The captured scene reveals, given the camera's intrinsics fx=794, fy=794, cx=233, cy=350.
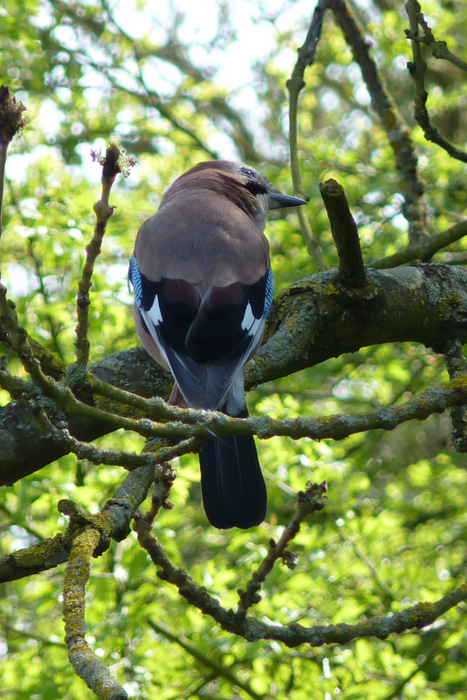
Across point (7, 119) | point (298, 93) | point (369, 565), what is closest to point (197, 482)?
point (369, 565)

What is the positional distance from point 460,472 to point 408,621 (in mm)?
5228

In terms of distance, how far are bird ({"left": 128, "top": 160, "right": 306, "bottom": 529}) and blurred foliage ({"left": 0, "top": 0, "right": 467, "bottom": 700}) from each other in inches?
44.0

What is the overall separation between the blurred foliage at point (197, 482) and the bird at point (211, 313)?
112 cm

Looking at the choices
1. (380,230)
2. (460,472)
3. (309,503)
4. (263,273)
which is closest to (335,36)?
(380,230)

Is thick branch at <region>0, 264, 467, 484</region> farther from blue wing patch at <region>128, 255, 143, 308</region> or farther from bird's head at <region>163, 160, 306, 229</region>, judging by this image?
bird's head at <region>163, 160, 306, 229</region>

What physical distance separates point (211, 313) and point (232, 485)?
0.82m

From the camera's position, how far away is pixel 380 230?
6668 mm

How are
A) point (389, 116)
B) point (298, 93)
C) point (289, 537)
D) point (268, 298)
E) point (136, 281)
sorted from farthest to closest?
point (389, 116) → point (298, 93) → point (136, 281) → point (268, 298) → point (289, 537)

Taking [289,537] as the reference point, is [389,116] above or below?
above

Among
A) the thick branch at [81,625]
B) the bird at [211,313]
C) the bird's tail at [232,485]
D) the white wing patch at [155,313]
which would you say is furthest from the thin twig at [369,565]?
the thick branch at [81,625]

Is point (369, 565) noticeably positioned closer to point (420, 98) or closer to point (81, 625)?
point (420, 98)

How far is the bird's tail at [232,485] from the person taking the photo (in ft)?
11.4

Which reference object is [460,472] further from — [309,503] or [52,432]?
[52,432]

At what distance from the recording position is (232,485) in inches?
136
